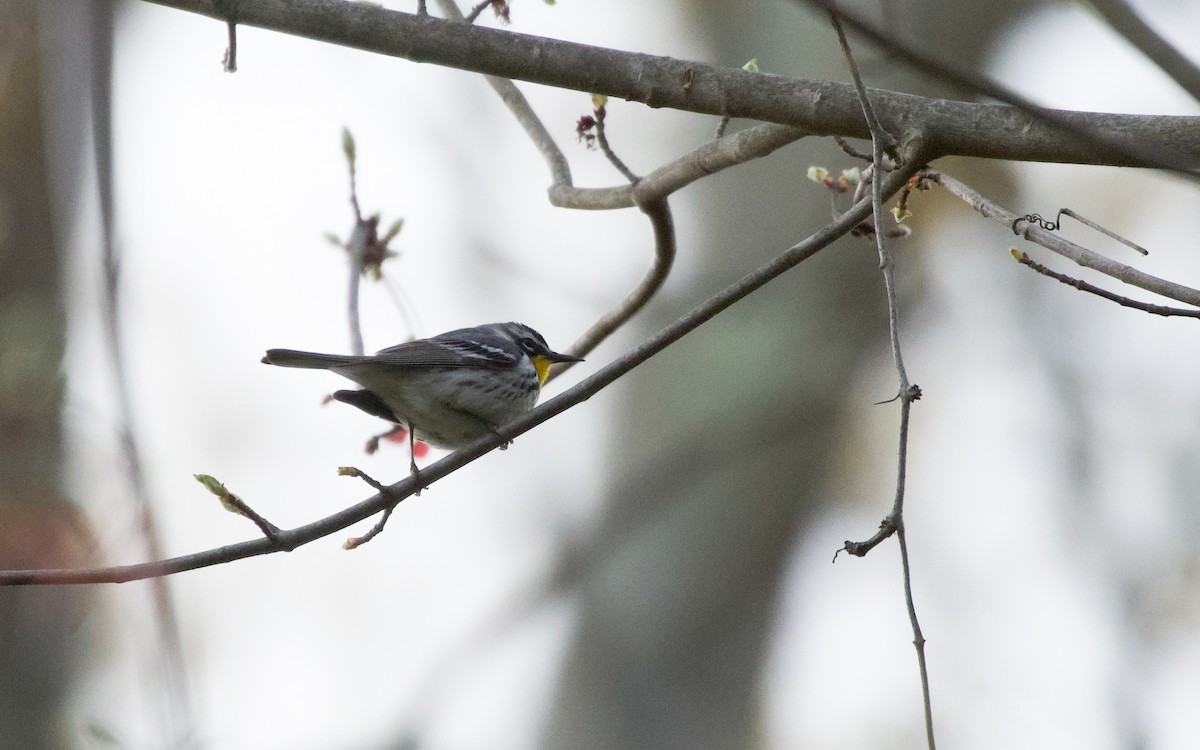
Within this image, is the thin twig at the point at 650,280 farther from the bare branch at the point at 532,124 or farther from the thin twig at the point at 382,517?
the thin twig at the point at 382,517

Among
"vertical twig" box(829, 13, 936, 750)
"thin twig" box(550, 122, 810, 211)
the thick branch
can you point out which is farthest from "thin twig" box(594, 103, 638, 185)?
"vertical twig" box(829, 13, 936, 750)

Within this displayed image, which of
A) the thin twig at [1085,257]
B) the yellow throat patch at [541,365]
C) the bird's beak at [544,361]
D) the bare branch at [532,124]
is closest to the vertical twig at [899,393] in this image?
the thin twig at [1085,257]

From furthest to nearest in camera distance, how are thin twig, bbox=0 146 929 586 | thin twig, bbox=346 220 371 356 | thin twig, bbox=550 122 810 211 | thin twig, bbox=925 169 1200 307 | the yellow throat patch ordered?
the yellow throat patch < thin twig, bbox=346 220 371 356 < thin twig, bbox=550 122 810 211 < thin twig, bbox=0 146 929 586 < thin twig, bbox=925 169 1200 307

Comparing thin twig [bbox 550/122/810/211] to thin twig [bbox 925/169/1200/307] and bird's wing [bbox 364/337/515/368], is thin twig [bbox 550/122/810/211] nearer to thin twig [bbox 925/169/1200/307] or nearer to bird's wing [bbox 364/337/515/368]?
thin twig [bbox 925/169/1200/307]

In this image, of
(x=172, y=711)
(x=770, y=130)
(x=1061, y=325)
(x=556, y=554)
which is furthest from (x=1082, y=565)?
(x=172, y=711)

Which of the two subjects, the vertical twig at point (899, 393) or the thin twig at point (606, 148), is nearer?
the vertical twig at point (899, 393)

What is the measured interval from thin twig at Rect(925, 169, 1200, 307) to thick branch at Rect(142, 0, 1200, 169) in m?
0.19

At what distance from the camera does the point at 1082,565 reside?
9609 mm

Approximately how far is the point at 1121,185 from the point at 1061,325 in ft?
8.93

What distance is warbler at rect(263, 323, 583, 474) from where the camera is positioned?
14.4 ft

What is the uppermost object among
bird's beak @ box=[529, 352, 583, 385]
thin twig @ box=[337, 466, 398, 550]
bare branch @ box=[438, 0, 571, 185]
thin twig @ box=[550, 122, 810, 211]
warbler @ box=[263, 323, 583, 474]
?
bare branch @ box=[438, 0, 571, 185]

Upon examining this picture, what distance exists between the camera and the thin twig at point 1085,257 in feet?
7.52

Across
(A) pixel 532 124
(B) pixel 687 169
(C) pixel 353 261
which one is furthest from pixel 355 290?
(B) pixel 687 169

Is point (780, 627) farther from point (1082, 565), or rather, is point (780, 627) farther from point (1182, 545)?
point (1182, 545)
